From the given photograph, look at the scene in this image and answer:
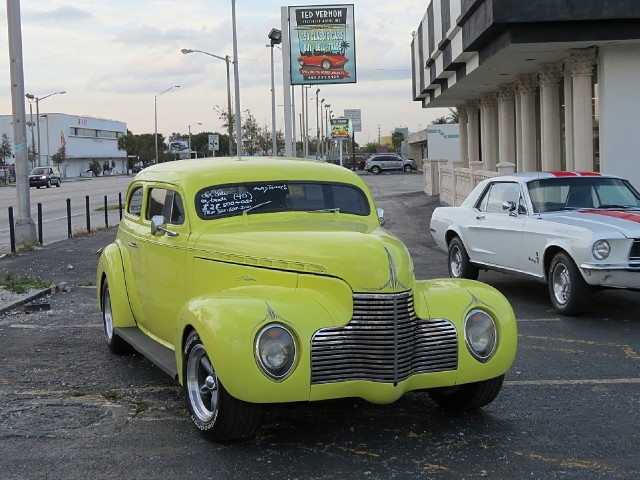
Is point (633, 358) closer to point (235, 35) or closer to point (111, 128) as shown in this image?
point (235, 35)

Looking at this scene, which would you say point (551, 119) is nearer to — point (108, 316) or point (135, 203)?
point (135, 203)

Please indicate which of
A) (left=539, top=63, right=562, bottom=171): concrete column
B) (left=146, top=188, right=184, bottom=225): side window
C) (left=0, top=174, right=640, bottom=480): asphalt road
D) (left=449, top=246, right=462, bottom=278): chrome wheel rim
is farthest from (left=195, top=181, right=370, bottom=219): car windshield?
(left=539, top=63, right=562, bottom=171): concrete column

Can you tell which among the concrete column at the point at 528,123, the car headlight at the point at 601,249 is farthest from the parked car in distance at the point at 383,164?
the car headlight at the point at 601,249

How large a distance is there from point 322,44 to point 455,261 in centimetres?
3179

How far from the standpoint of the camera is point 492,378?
5.84 metres

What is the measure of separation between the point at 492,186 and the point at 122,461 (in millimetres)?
7802

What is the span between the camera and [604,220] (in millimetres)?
9719

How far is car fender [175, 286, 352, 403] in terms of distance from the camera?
203 inches

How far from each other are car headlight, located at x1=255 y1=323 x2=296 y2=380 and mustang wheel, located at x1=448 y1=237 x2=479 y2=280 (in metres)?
7.32

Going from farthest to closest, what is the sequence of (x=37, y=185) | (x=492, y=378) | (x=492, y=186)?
(x=37, y=185), (x=492, y=186), (x=492, y=378)

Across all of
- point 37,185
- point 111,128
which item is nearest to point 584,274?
point 37,185

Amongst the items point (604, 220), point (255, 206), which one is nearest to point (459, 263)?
point (604, 220)

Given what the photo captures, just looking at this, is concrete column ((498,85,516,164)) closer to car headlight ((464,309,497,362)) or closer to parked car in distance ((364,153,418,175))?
car headlight ((464,309,497,362))

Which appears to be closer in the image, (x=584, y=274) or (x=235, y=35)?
(x=584, y=274)
